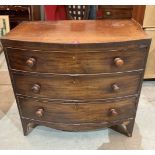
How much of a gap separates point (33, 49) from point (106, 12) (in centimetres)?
171

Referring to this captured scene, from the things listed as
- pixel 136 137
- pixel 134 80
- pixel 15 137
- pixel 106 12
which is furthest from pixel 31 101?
pixel 106 12

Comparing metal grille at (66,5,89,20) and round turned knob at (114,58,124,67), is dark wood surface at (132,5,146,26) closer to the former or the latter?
metal grille at (66,5,89,20)

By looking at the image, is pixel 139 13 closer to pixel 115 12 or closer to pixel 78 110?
pixel 115 12

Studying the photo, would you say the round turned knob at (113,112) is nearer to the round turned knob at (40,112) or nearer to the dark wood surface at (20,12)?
the round turned knob at (40,112)

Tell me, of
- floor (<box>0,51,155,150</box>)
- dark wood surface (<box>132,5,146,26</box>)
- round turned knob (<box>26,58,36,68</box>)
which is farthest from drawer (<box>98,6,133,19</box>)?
round turned knob (<box>26,58,36,68</box>)

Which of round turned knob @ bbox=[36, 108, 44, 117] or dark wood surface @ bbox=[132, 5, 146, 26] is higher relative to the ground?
dark wood surface @ bbox=[132, 5, 146, 26]

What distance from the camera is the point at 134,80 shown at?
51.7 inches

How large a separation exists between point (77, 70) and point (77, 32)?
25 cm

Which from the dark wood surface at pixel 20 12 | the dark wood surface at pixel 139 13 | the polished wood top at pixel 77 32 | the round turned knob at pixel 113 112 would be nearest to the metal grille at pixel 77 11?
the polished wood top at pixel 77 32

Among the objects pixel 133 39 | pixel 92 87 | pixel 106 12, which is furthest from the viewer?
pixel 106 12

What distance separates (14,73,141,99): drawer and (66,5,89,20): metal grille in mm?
705

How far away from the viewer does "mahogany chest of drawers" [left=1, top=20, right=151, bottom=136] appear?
1177 mm

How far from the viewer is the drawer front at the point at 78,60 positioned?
1.18 metres

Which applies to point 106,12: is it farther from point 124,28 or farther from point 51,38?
point 51,38
